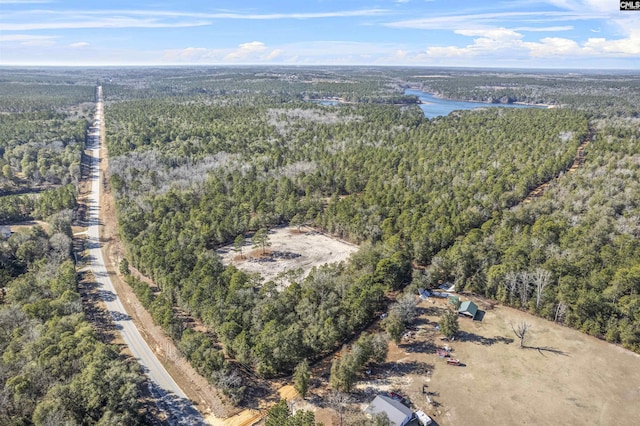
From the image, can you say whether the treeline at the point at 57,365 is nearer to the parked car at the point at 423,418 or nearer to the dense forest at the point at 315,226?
A: the dense forest at the point at 315,226

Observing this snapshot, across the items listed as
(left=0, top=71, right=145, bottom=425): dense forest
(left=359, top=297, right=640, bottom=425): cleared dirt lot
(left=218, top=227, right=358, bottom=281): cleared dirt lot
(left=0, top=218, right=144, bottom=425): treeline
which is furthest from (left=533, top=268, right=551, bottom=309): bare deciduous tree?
(left=0, top=218, right=144, bottom=425): treeline

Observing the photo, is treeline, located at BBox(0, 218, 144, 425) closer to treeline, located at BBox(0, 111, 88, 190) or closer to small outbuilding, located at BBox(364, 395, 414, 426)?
small outbuilding, located at BBox(364, 395, 414, 426)

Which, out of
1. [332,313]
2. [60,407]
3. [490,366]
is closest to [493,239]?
[490,366]

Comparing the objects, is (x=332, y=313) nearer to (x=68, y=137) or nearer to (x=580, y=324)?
(x=580, y=324)

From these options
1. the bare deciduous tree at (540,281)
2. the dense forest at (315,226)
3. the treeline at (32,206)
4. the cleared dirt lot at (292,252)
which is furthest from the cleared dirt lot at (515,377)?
the treeline at (32,206)

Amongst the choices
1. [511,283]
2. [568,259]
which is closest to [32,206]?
[511,283]
